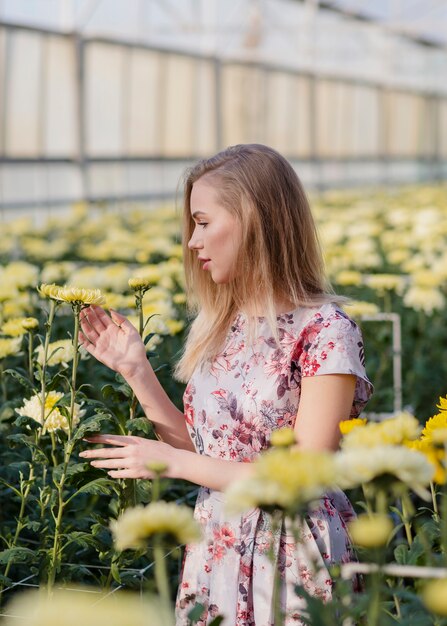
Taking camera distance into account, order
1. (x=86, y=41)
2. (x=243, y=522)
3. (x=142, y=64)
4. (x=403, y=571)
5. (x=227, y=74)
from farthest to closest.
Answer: (x=227, y=74), (x=142, y=64), (x=86, y=41), (x=243, y=522), (x=403, y=571)

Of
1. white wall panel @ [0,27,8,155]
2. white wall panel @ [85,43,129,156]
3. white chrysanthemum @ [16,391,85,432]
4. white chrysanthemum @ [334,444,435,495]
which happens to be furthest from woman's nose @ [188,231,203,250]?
white wall panel @ [85,43,129,156]

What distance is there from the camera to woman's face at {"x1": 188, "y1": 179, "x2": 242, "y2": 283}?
1.81 m

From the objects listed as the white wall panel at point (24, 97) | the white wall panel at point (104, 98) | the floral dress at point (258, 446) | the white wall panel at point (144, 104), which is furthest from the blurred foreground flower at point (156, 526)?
the white wall panel at point (144, 104)

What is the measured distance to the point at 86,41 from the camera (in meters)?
12.7

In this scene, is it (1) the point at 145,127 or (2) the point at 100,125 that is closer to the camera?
(2) the point at 100,125

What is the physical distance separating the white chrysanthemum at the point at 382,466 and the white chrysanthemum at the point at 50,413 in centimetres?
98

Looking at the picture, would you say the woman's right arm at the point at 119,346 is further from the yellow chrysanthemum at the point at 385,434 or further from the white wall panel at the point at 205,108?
the white wall panel at the point at 205,108

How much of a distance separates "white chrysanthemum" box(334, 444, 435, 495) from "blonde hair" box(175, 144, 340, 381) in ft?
2.90

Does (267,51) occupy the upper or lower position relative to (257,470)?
upper

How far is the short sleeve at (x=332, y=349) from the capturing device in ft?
5.54

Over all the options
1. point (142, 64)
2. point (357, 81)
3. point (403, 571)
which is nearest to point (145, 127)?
point (142, 64)

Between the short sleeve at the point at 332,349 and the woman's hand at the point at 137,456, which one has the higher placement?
the short sleeve at the point at 332,349

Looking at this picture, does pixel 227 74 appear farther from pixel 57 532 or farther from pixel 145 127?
pixel 57 532

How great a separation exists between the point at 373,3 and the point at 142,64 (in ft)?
40.1
